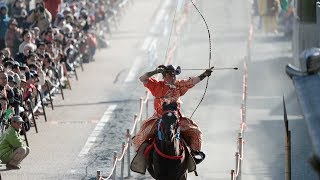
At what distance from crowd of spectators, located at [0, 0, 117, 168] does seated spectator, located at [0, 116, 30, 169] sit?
0.03m

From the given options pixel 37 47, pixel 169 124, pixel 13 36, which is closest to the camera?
pixel 169 124

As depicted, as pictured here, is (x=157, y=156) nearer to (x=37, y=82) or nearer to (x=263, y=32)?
(x=37, y=82)

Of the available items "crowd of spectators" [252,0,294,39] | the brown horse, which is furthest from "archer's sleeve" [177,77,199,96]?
"crowd of spectators" [252,0,294,39]

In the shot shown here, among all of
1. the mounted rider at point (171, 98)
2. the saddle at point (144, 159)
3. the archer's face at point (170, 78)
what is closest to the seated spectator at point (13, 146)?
the mounted rider at point (171, 98)

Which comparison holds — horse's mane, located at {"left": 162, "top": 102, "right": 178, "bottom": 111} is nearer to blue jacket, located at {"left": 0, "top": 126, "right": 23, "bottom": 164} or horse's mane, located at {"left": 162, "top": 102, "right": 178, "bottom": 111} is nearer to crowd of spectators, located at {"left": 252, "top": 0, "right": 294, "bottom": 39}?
blue jacket, located at {"left": 0, "top": 126, "right": 23, "bottom": 164}

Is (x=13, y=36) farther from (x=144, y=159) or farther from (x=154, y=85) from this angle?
(x=144, y=159)

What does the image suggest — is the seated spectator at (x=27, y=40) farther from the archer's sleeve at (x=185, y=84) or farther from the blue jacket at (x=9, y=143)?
the archer's sleeve at (x=185, y=84)

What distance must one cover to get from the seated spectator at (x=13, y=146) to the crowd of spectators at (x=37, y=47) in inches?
1.0

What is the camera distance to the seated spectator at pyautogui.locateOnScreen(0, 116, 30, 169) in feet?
73.5

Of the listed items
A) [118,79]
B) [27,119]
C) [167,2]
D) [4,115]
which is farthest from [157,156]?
[167,2]

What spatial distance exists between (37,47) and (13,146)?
7840 mm

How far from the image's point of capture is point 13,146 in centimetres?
2256

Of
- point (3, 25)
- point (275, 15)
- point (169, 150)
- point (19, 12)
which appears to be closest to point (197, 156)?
point (169, 150)

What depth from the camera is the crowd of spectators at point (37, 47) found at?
25.1 m
